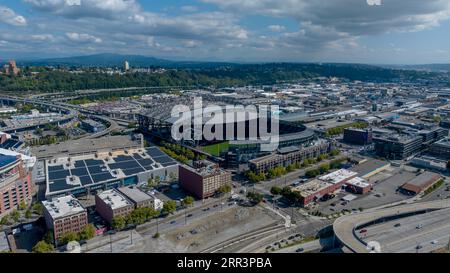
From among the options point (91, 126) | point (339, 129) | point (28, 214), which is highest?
point (91, 126)

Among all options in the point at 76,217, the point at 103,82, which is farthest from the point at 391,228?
the point at 103,82

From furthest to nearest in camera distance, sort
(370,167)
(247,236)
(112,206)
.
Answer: (370,167) → (112,206) → (247,236)

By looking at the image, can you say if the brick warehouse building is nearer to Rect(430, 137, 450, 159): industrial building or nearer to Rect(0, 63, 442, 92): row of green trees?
Rect(430, 137, 450, 159): industrial building

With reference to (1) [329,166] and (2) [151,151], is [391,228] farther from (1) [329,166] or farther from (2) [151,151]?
(2) [151,151]

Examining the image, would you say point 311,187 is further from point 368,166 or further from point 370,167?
point 368,166

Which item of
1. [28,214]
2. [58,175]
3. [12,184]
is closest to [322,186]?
[28,214]

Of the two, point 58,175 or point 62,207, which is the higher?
point 58,175
